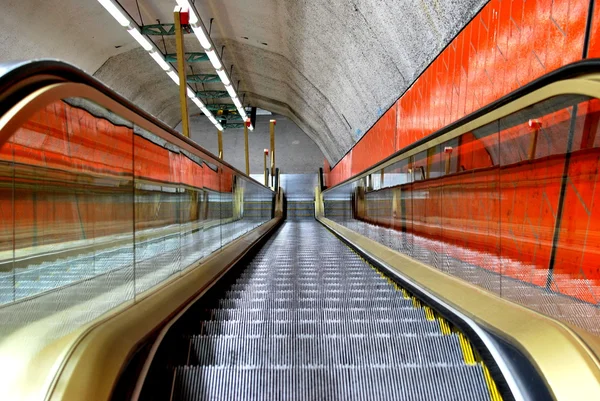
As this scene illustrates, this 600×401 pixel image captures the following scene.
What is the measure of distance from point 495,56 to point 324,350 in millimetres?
4155

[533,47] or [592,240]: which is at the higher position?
[533,47]

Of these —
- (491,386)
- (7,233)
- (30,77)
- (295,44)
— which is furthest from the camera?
(295,44)

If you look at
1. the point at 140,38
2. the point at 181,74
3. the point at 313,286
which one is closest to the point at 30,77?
the point at 313,286

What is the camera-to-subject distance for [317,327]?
9.36 feet

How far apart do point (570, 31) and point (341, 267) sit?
3.07 m

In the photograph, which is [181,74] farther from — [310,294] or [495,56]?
[310,294]

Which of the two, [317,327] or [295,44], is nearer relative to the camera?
[317,327]

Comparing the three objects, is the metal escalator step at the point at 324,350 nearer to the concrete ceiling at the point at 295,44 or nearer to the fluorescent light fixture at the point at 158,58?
the concrete ceiling at the point at 295,44

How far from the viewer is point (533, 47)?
4.55 meters

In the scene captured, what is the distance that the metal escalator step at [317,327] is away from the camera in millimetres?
2791

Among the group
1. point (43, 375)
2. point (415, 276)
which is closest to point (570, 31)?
point (415, 276)

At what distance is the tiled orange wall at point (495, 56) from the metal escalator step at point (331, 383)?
2641 millimetres

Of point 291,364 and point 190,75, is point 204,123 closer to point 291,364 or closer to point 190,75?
point 190,75

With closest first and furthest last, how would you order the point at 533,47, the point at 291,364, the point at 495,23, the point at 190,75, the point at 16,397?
the point at 16,397, the point at 291,364, the point at 533,47, the point at 495,23, the point at 190,75
